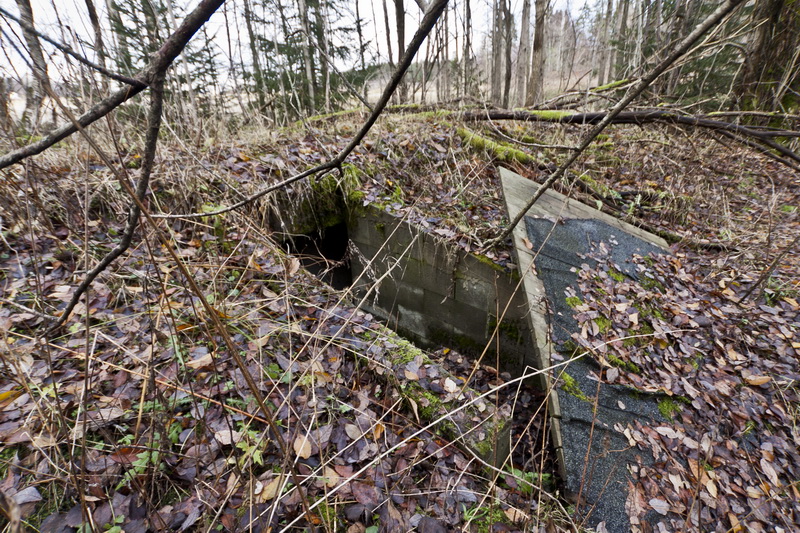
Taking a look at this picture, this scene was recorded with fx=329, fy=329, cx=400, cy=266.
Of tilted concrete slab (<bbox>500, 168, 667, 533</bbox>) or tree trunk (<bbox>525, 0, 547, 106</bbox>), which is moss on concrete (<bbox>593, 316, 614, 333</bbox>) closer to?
tilted concrete slab (<bbox>500, 168, 667, 533</bbox>)

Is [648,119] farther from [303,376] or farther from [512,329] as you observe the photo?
[303,376]

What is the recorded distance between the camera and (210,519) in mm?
1364

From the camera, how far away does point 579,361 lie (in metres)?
2.53

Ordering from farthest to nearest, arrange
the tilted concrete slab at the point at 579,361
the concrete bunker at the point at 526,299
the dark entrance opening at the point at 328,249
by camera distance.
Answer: the dark entrance opening at the point at 328,249, the concrete bunker at the point at 526,299, the tilted concrete slab at the point at 579,361

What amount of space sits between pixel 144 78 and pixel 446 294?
10.7 ft

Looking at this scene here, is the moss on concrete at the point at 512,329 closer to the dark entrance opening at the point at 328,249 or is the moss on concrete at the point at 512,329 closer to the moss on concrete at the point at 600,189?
the dark entrance opening at the point at 328,249

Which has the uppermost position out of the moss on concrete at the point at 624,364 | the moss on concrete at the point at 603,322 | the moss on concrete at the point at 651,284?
the moss on concrete at the point at 651,284

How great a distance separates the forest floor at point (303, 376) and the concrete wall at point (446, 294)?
0.62 feet

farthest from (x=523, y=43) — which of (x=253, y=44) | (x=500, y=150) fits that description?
(x=500, y=150)

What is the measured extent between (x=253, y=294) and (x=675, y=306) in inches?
144

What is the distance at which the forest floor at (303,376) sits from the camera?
1.41 meters

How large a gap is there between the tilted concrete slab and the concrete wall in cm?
41

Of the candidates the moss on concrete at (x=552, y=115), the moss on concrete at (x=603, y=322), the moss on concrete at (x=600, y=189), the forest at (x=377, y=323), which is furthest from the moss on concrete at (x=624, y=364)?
the moss on concrete at (x=552, y=115)

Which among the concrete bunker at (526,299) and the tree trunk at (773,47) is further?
the tree trunk at (773,47)
